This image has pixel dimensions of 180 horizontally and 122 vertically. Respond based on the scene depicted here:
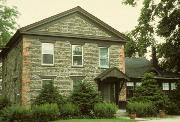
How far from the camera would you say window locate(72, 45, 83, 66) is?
90.7 feet

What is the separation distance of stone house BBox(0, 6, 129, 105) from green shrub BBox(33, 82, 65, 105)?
2013 mm

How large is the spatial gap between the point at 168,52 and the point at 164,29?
2678 millimetres

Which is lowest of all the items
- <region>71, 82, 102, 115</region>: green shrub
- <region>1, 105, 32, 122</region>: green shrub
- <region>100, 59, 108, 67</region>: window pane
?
<region>1, 105, 32, 122</region>: green shrub

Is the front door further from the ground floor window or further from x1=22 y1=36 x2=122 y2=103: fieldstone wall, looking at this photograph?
the ground floor window

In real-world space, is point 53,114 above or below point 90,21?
below

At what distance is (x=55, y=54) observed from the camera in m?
26.8

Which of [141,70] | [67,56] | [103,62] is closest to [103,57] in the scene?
[103,62]

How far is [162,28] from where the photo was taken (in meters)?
34.1

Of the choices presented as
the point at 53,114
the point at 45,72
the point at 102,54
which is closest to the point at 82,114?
the point at 53,114

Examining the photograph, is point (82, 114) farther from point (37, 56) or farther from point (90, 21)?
point (90, 21)

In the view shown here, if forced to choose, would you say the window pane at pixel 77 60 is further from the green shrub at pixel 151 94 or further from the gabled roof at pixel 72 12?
the green shrub at pixel 151 94

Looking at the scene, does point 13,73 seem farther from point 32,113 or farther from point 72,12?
point 32,113

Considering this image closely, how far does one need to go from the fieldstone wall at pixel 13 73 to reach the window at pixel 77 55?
458 centimetres

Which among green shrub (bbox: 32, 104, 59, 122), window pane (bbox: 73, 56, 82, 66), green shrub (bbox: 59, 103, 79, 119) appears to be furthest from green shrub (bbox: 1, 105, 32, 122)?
window pane (bbox: 73, 56, 82, 66)
